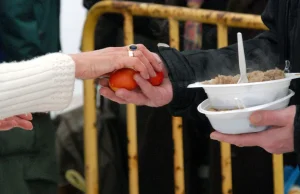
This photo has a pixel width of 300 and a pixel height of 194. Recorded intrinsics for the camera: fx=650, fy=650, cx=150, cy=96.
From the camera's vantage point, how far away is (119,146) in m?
2.60

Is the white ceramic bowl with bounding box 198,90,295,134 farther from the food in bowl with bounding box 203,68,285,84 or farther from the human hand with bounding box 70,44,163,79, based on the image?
the human hand with bounding box 70,44,163,79

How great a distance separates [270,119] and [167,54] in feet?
1.35

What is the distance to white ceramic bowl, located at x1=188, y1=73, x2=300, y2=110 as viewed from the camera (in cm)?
126

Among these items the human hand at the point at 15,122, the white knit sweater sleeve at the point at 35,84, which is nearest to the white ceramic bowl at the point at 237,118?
the white knit sweater sleeve at the point at 35,84

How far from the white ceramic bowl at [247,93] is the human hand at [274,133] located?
0.03 metres

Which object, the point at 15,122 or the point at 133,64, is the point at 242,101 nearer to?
the point at 133,64

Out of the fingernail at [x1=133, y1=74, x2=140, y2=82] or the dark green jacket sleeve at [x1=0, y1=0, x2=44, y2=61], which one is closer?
the fingernail at [x1=133, y1=74, x2=140, y2=82]

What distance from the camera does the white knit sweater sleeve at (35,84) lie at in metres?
1.42

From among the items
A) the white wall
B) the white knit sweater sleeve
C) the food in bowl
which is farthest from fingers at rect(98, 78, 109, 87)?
the white wall

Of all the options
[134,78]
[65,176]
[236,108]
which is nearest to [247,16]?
[134,78]

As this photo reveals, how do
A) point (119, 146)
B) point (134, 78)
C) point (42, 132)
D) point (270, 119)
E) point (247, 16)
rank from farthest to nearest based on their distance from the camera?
point (119, 146) → point (42, 132) → point (247, 16) → point (134, 78) → point (270, 119)

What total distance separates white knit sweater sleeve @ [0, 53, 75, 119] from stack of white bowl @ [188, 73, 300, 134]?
34 centimetres

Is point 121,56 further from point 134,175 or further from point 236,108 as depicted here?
point 134,175

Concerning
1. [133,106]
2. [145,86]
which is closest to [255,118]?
[145,86]
